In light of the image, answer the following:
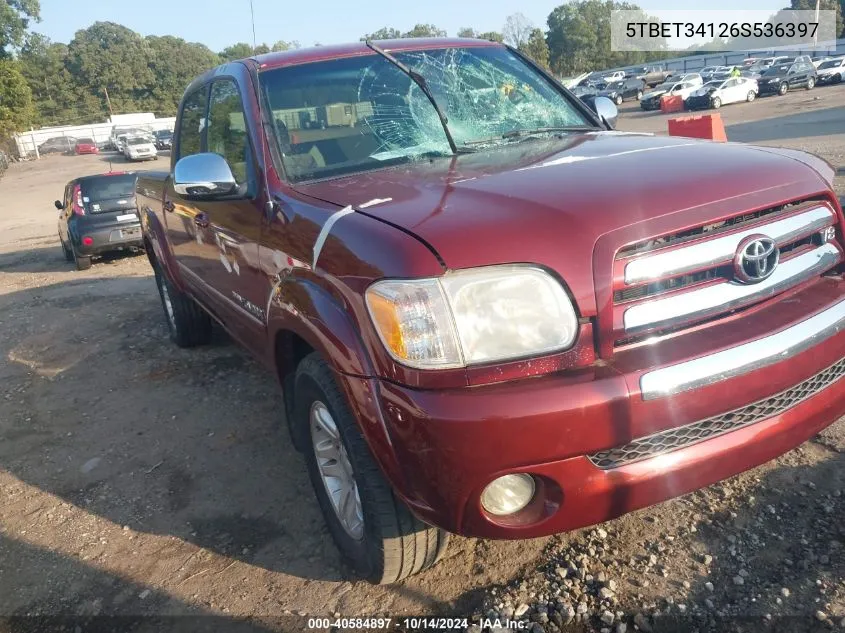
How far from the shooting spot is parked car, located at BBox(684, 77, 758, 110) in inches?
1331

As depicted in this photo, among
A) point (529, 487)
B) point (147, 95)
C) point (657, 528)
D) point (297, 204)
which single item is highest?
point (147, 95)

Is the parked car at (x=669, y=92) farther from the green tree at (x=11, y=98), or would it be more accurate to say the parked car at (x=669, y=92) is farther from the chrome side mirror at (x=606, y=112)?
the green tree at (x=11, y=98)

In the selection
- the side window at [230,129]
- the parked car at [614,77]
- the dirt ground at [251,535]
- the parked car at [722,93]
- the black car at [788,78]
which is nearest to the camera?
the dirt ground at [251,535]

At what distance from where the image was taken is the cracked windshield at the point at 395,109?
2.97 meters

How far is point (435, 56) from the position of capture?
11.7 feet

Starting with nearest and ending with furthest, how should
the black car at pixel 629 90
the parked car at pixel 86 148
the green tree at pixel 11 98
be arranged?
the black car at pixel 629 90 < the green tree at pixel 11 98 < the parked car at pixel 86 148

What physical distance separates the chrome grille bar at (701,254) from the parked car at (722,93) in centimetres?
3541

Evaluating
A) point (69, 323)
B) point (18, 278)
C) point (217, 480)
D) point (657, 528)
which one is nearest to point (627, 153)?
point (657, 528)

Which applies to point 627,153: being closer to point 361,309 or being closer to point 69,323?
point 361,309

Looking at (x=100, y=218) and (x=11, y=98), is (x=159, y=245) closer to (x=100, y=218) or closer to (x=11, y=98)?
(x=100, y=218)

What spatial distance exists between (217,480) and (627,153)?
2538mm

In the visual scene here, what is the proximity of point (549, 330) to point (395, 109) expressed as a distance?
5.46ft

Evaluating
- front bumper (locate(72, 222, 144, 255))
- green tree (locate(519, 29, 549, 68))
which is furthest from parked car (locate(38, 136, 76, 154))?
front bumper (locate(72, 222, 144, 255))

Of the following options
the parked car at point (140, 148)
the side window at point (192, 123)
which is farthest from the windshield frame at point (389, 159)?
the parked car at point (140, 148)
